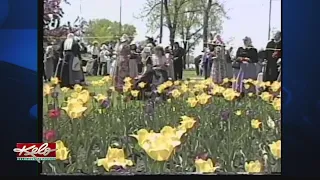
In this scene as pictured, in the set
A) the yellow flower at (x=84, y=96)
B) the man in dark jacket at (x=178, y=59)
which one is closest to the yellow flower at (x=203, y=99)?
the man in dark jacket at (x=178, y=59)

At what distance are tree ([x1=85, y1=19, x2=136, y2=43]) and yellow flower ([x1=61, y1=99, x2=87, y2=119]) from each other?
0.33 m

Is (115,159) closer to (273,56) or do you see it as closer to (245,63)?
(245,63)

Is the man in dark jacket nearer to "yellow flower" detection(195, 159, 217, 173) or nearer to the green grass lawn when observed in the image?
the green grass lawn

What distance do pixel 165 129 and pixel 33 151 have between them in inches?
26.8

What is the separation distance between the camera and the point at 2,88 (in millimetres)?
3736

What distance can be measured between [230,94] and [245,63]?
0.58ft

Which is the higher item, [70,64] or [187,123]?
[70,64]

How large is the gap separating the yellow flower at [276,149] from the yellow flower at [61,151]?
3.44ft

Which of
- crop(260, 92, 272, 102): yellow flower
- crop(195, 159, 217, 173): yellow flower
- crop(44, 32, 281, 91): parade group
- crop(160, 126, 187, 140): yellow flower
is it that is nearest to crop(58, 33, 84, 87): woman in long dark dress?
crop(44, 32, 281, 91): parade group

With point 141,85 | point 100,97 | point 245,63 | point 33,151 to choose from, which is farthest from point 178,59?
point 33,151

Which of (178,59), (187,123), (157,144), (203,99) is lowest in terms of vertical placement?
(157,144)

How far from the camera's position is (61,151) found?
3.77 metres

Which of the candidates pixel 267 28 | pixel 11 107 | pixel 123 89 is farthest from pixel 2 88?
pixel 267 28

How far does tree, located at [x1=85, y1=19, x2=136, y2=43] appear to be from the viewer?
377cm
